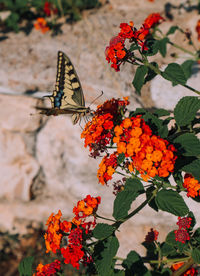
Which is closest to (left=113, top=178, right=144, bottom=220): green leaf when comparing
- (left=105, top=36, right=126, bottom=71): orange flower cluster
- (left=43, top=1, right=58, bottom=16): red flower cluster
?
(left=105, top=36, right=126, bottom=71): orange flower cluster

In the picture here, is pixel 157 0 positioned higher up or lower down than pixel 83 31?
higher up

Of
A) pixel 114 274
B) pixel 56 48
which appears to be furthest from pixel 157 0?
pixel 114 274

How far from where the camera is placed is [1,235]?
4230mm

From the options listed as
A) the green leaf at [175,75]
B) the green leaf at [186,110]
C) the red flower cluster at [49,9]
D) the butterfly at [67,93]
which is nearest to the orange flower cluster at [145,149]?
the green leaf at [186,110]

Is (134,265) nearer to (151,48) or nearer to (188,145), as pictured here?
(188,145)

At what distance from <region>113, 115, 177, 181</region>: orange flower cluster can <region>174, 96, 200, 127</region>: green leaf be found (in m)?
0.31

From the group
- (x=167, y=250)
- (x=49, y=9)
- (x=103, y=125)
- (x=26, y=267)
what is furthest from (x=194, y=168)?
(x=49, y=9)

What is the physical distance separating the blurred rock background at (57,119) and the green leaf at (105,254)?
1.44 m

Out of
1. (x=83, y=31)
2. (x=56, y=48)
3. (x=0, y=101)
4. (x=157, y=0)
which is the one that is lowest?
(x=0, y=101)

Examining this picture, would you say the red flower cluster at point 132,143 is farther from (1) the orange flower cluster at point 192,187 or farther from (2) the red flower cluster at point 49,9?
(2) the red flower cluster at point 49,9

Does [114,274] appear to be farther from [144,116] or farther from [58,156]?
[58,156]

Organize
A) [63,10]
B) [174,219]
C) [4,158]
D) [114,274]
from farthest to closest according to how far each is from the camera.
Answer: [63,10] < [4,158] < [174,219] < [114,274]

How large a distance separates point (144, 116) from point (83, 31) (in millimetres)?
2954

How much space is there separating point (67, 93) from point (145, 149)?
145 cm
